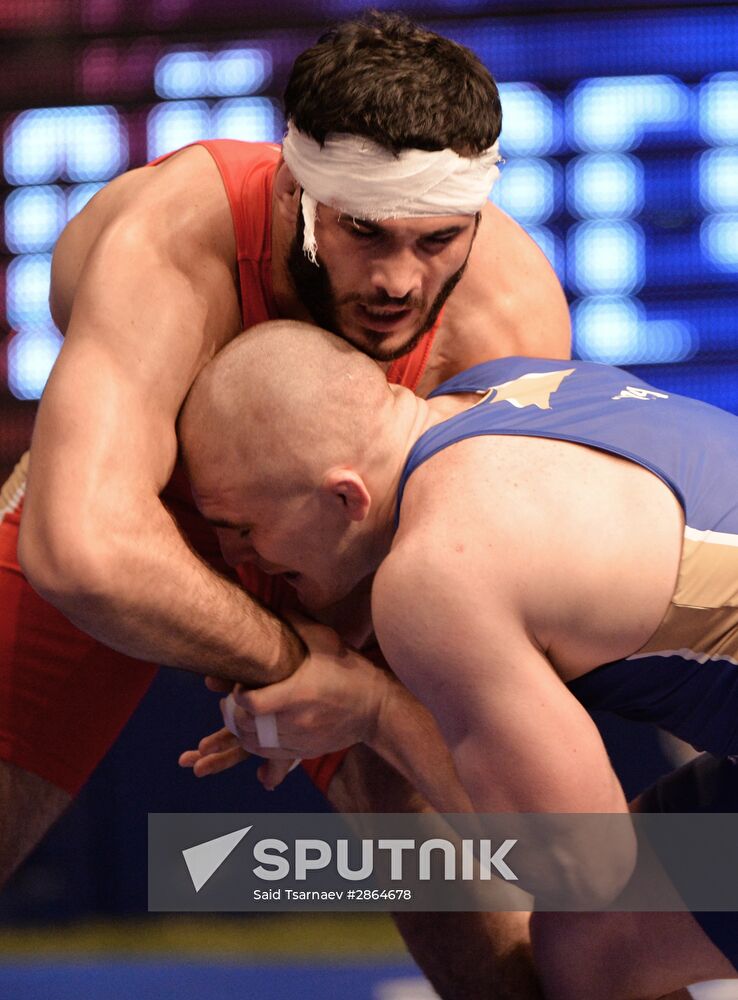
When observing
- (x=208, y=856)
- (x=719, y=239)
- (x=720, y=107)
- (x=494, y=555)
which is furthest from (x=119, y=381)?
(x=720, y=107)

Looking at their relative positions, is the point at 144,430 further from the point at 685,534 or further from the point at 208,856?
the point at 208,856

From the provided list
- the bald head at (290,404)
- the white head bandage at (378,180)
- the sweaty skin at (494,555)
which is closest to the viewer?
the sweaty skin at (494,555)

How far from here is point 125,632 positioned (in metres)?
1.94

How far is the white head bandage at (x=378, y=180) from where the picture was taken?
1950 mm

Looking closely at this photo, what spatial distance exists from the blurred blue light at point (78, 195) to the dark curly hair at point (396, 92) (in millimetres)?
1758

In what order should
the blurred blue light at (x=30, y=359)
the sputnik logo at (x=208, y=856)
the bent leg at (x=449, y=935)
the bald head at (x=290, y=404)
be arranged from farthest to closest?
the blurred blue light at (x=30, y=359) → the sputnik logo at (x=208, y=856) → the bent leg at (x=449, y=935) → the bald head at (x=290, y=404)

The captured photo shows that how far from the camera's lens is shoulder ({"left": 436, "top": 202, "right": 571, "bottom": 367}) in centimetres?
233

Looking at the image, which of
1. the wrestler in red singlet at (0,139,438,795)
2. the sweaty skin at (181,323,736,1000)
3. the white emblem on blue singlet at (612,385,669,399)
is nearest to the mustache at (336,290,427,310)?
the sweaty skin at (181,323,736,1000)

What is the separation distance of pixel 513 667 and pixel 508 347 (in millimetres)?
856

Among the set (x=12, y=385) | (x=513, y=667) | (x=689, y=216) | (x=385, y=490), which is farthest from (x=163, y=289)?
(x=689, y=216)

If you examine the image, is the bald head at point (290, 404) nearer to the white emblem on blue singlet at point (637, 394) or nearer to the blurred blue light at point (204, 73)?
the white emblem on blue singlet at point (637, 394)

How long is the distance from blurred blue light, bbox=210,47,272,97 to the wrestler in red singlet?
1.49m

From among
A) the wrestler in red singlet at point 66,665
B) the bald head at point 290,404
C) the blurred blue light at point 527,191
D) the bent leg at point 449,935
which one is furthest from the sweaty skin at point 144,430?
the blurred blue light at point 527,191

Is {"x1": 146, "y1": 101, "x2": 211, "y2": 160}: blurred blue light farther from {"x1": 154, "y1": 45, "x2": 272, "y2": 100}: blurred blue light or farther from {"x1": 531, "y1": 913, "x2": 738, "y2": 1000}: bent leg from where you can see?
{"x1": 531, "y1": 913, "x2": 738, "y2": 1000}: bent leg
